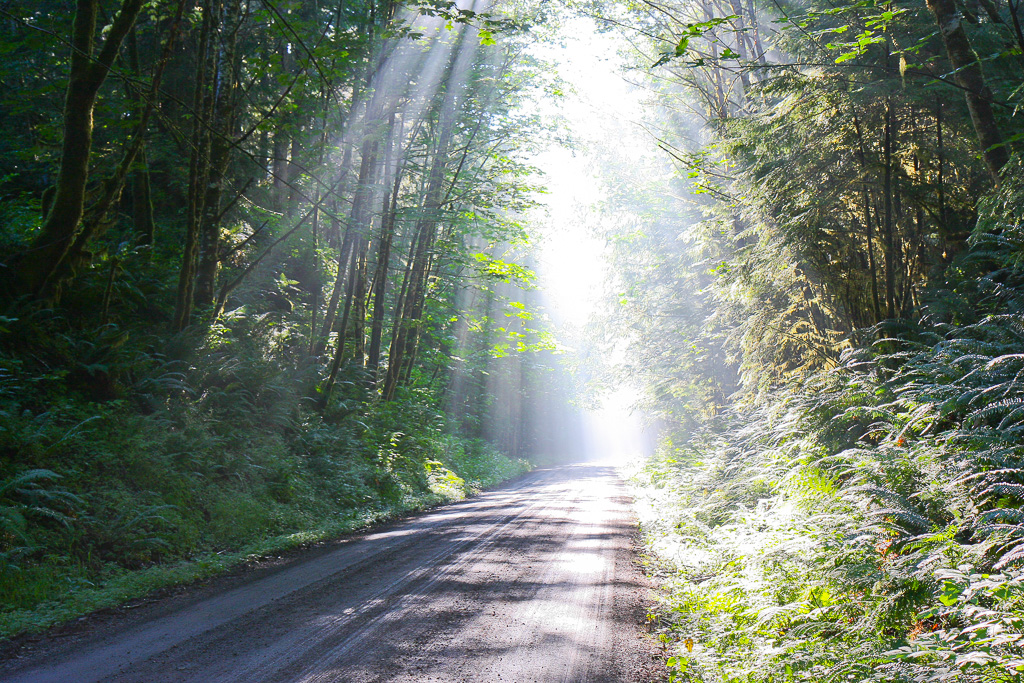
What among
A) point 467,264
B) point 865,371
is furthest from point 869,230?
point 467,264

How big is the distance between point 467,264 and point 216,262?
789 cm

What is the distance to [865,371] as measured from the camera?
26.4 feet

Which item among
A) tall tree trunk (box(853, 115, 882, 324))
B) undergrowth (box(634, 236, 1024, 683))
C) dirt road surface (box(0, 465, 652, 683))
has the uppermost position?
tall tree trunk (box(853, 115, 882, 324))

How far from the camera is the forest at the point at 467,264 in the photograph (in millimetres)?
4594

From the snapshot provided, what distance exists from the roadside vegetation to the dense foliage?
4559 mm

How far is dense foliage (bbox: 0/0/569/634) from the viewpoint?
688 cm

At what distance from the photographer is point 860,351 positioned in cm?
735

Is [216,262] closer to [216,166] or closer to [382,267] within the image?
[216,166]

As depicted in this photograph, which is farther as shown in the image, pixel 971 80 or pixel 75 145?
pixel 75 145

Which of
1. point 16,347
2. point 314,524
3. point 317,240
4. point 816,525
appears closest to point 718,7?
point 317,240

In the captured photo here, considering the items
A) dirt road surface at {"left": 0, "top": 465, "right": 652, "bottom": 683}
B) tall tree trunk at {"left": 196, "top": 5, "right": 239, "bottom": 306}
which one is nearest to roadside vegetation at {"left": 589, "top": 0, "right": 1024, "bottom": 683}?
dirt road surface at {"left": 0, "top": 465, "right": 652, "bottom": 683}

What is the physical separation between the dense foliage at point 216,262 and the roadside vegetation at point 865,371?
4559 millimetres

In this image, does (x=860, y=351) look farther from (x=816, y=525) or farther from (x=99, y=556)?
(x=99, y=556)

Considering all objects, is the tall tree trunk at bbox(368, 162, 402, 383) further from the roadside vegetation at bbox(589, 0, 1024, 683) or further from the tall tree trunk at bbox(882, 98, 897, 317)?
the tall tree trunk at bbox(882, 98, 897, 317)
